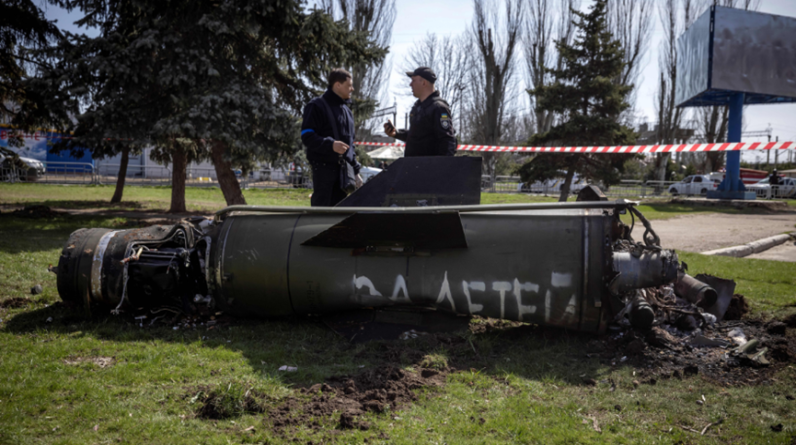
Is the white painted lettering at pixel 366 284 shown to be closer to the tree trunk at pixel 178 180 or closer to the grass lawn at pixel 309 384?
the grass lawn at pixel 309 384

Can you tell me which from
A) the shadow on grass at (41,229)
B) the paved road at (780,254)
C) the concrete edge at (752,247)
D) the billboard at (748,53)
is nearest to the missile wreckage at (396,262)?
the shadow on grass at (41,229)

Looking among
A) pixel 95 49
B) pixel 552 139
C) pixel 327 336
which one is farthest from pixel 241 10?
pixel 552 139

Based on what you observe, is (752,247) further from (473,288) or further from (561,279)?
(473,288)

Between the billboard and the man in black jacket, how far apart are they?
1847 cm

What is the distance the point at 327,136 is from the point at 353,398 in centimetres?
273

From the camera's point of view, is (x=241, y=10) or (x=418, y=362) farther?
(x=241, y=10)

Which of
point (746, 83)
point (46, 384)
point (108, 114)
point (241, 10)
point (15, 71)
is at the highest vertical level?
point (746, 83)

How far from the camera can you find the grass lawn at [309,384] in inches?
91.8

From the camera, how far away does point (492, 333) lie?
12.4 ft

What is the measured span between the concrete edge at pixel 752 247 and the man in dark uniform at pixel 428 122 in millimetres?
5165

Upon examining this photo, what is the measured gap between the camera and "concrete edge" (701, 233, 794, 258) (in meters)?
7.65

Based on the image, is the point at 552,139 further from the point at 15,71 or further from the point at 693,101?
the point at 15,71

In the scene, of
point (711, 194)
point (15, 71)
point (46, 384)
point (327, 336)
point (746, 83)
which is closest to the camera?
point (46, 384)

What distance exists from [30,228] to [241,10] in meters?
5.24
